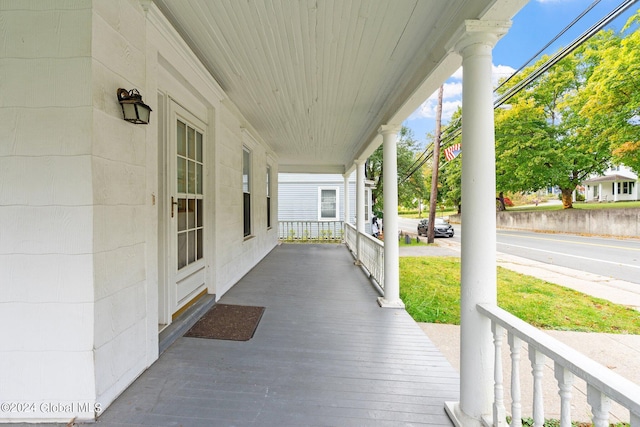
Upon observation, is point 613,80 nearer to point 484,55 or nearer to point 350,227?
point 350,227

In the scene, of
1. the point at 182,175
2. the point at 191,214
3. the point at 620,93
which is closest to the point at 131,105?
the point at 182,175

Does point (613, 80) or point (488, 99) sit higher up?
point (613, 80)

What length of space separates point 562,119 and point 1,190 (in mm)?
21561

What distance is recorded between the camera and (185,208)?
116 inches

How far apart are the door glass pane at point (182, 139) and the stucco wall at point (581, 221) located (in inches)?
660

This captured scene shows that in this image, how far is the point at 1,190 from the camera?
Result: 5.01 ft

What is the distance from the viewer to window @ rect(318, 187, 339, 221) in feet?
37.8

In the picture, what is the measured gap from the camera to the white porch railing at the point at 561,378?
0.88 m

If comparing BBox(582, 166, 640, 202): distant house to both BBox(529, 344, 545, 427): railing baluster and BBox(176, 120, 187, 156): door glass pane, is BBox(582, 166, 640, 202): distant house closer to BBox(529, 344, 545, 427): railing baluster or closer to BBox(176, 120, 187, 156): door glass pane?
BBox(529, 344, 545, 427): railing baluster

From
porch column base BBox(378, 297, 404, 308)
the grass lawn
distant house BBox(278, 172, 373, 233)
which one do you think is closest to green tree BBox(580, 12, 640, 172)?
the grass lawn

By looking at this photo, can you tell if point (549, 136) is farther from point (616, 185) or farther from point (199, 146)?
point (199, 146)

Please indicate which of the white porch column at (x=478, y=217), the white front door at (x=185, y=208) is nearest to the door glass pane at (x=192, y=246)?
the white front door at (x=185, y=208)

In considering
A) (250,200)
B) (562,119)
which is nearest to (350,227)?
(250,200)

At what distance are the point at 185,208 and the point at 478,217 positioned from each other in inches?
107
